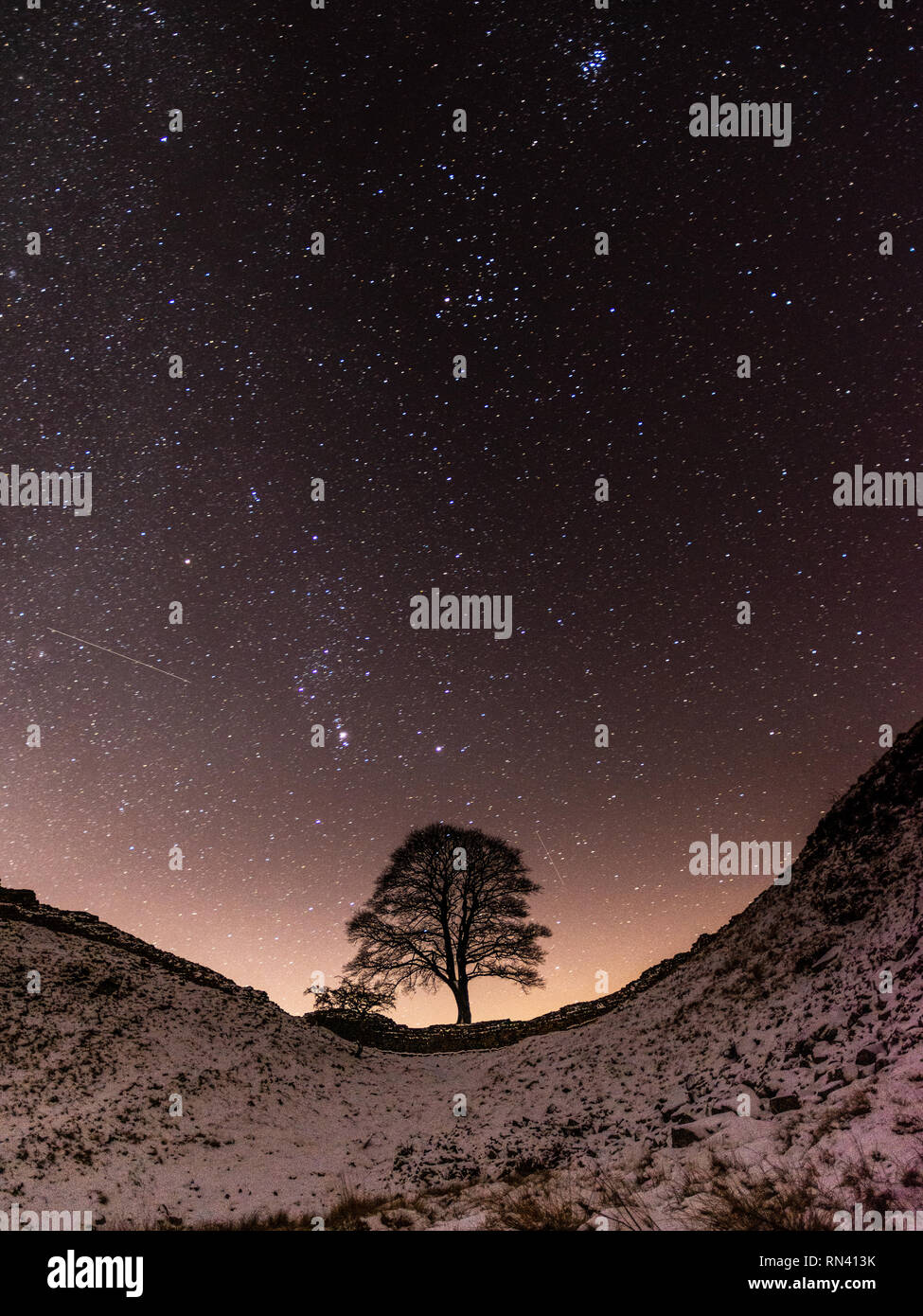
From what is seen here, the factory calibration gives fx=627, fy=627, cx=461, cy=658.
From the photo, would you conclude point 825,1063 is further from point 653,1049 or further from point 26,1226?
point 26,1226

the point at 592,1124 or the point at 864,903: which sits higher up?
the point at 864,903

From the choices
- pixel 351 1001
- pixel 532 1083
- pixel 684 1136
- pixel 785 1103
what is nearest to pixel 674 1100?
pixel 684 1136

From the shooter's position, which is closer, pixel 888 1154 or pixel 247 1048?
pixel 888 1154

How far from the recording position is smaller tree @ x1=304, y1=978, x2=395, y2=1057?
23.5 meters

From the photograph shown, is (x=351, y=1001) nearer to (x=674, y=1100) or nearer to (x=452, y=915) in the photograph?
(x=452, y=915)

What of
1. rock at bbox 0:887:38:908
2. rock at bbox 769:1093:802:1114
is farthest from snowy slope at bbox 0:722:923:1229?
rock at bbox 0:887:38:908

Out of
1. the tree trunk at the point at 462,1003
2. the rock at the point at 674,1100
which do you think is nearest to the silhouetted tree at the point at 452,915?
the tree trunk at the point at 462,1003

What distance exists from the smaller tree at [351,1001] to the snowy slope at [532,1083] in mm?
4138

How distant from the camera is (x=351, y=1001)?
23.8 metres

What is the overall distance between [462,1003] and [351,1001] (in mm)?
6116

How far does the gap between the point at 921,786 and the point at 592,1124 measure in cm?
895

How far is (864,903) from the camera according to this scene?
11320 millimetres
